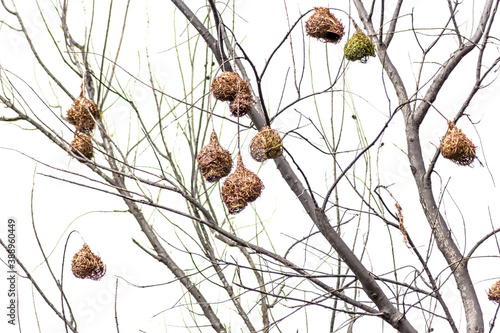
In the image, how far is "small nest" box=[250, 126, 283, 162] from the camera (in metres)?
1.34

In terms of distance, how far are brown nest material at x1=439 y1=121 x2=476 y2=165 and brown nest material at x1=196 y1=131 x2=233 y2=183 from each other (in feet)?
1.65

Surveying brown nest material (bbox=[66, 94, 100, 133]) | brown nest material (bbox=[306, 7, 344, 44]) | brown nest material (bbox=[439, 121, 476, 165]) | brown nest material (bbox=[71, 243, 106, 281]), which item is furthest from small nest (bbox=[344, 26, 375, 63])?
brown nest material (bbox=[71, 243, 106, 281])

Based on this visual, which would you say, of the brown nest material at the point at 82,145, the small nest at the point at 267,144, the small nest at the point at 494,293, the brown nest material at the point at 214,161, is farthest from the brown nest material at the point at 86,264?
the small nest at the point at 494,293

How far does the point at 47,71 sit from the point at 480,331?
144 cm

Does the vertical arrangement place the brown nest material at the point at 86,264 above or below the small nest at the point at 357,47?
below

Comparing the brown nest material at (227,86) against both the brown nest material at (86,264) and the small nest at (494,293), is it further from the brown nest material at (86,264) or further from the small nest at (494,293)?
the small nest at (494,293)

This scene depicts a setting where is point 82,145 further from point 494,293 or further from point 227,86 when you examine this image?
point 494,293

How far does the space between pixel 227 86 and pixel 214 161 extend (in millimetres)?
167

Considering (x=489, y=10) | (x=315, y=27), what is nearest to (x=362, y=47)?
(x=315, y=27)

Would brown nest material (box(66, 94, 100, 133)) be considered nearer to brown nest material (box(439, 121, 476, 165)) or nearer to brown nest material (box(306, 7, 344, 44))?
brown nest material (box(306, 7, 344, 44))

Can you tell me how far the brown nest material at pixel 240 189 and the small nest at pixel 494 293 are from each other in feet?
2.46

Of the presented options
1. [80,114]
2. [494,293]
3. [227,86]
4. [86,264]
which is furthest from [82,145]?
[494,293]

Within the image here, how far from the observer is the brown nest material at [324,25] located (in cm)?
162

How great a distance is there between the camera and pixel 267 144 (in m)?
1.33
